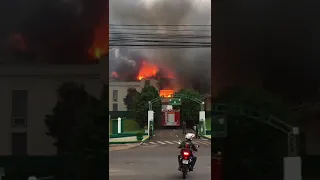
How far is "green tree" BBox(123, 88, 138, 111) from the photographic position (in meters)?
24.0

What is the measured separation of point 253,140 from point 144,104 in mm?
21014

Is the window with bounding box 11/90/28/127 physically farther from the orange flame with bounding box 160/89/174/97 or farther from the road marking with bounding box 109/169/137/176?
the orange flame with bounding box 160/89/174/97

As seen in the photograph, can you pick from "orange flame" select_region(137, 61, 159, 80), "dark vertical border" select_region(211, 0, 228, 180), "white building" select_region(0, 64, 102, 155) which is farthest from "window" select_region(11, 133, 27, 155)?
"orange flame" select_region(137, 61, 159, 80)

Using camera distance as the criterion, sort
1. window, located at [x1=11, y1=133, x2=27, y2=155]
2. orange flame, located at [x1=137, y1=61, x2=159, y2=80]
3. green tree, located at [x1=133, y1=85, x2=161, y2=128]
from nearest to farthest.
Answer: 1. window, located at [x1=11, y1=133, x2=27, y2=155]
2. orange flame, located at [x1=137, y1=61, x2=159, y2=80]
3. green tree, located at [x1=133, y1=85, x2=161, y2=128]

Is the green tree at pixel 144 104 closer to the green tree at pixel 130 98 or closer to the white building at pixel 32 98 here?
the green tree at pixel 130 98

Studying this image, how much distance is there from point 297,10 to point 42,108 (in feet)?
4.95

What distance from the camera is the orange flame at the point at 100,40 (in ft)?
6.55

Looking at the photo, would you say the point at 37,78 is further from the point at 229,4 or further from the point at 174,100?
the point at 174,100

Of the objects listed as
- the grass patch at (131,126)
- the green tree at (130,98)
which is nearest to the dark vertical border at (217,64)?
the grass patch at (131,126)

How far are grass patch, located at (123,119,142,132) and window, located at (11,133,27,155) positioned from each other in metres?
17.3

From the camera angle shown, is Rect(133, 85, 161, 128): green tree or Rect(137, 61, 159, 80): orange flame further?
Rect(133, 85, 161, 128): green tree

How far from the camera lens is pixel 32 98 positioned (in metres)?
2.00

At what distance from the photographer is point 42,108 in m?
1.99

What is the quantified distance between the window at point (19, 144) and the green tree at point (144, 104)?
19.8 metres
